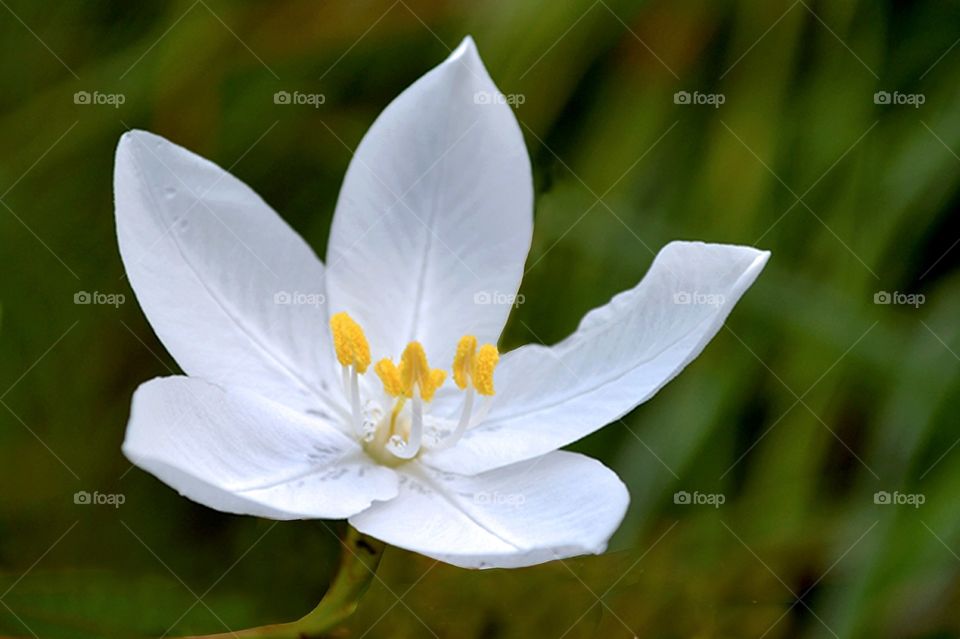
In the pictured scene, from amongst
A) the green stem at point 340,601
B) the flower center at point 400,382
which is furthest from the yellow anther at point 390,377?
the green stem at point 340,601

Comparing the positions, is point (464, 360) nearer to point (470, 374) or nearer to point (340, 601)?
point (470, 374)

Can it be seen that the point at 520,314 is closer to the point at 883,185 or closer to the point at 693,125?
the point at 693,125

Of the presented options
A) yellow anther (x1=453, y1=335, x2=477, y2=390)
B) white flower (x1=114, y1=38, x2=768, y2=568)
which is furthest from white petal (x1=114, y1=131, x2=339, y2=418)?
yellow anther (x1=453, y1=335, x2=477, y2=390)

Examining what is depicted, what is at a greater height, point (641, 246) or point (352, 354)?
point (641, 246)

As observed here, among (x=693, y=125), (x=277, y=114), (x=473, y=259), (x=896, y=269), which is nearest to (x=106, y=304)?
(x=277, y=114)

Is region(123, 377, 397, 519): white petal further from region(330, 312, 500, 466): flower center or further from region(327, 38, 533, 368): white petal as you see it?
region(327, 38, 533, 368): white petal

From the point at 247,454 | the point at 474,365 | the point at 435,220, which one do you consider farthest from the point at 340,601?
the point at 435,220
